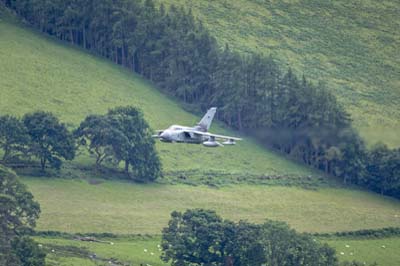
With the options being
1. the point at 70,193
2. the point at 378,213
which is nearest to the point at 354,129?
the point at 378,213

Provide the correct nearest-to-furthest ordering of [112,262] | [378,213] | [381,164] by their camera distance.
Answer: [112,262] < [378,213] < [381,164]

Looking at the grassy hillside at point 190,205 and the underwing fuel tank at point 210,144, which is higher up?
the underwing fuel tank at point 210,144

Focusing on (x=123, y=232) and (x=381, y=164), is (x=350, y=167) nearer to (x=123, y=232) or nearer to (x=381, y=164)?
(x=381, y=164)

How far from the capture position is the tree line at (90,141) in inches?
6983

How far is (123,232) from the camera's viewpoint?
160125mm

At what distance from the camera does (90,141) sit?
190000 mm

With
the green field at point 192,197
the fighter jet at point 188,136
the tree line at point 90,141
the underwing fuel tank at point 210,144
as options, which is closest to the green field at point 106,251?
the green field at point 192,197

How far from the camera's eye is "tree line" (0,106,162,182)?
177 metres

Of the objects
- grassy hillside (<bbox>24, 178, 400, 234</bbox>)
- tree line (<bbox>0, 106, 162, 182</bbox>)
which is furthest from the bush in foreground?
tree line (<bbox>0, 106, 162, 182</bbox>)

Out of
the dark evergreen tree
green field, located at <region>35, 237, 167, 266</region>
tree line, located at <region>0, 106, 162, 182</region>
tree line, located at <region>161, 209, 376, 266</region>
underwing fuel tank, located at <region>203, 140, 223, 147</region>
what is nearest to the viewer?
the dark evergreen tree

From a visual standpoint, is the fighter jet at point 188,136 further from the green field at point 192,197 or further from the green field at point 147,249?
the green field at point 192,197

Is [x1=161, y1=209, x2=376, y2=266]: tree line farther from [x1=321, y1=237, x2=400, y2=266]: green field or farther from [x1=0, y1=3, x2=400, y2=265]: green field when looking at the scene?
[x1=321, y1=237, x2=400, y2=266]: green field

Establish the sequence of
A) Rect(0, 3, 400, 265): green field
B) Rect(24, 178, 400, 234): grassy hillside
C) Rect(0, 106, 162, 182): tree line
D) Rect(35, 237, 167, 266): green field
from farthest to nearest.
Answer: Rect(0, 106, 162, 182): tree line, Rect(24, 178, 400, 234): grassy hillside, Rect(0, 3, 400, 265): green field, Rect(35, 237, 167, 266): green field

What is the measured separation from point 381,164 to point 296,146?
13.9 m
